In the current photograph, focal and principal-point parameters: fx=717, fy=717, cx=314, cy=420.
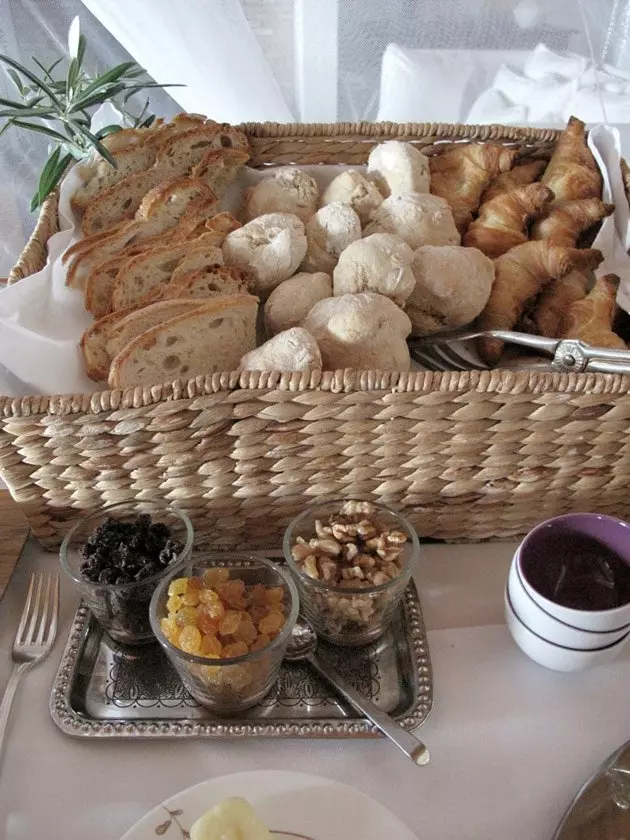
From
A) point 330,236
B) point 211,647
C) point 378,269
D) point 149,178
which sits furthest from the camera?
point 149,178

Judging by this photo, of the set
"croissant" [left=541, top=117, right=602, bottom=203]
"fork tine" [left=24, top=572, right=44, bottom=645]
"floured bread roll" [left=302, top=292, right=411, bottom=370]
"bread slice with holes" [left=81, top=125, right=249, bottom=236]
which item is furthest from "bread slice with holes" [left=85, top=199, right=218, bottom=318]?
"croissant" [left=541, top=117, right=602, bottom=203]

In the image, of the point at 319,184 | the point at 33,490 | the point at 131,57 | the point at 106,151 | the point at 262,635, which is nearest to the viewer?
the point at 262,635

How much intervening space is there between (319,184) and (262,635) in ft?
2.45

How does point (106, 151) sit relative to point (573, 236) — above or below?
above

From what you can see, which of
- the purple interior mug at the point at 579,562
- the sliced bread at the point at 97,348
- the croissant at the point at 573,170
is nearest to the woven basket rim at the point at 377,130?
the croissant at the point at 573,170

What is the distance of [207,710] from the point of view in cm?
69

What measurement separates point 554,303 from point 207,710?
27.0 inches

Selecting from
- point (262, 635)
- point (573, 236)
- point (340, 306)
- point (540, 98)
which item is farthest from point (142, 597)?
point (540, 98)

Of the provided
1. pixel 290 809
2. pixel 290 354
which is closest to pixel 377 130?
pixel 290 354

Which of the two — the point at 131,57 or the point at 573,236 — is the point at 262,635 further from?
the point at 131,57

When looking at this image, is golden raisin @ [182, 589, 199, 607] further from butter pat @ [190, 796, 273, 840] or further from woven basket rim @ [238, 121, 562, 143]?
woven basket rim @ [238, 121, 562, 143]

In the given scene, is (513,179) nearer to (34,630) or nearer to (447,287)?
(447,287)

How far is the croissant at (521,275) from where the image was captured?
38.2 inches

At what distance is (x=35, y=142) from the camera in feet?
4.36
